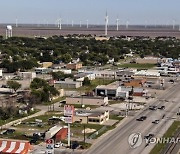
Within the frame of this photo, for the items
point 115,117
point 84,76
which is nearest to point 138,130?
point 115,117

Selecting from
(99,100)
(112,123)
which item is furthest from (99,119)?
(99,100)

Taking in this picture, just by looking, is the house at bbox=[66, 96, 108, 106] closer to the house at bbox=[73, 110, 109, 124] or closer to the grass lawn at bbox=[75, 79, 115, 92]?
the house at bbox=[73, 110, 109, 124]

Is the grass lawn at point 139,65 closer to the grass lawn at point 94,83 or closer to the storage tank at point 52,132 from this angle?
the grass lawn at point 94,83

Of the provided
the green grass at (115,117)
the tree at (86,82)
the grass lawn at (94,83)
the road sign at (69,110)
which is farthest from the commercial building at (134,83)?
the road sign at (69,110)

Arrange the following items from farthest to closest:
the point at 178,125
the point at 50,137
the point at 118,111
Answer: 1. the point at 118,111
2. the point at 178,125
3. the point at 50,137

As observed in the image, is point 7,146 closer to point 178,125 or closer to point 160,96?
point 178,125

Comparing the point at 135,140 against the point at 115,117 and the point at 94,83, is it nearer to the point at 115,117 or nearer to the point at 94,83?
the point at 115,117
